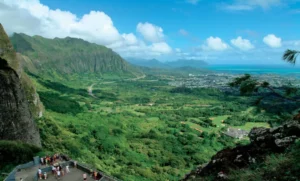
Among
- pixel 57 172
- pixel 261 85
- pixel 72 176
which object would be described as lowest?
pixel 72 176

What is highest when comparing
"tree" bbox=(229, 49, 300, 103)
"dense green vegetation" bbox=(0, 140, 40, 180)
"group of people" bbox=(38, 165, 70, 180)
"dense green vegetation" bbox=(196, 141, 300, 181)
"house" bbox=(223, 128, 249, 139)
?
"tree" bbox=(229, 49, 300, 103)

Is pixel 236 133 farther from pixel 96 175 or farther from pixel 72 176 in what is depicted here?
pixel 72 176

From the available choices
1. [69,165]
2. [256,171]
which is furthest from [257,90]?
[69,165]

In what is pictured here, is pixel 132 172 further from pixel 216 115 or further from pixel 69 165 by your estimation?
pixel 216 115

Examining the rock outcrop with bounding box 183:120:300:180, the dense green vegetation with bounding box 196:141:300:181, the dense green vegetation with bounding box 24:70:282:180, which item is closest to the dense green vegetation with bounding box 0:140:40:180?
the dense green vegetation with bounding box 24:70:282:180

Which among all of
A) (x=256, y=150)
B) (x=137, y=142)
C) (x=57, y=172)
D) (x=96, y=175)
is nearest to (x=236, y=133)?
(x=137, y=142)

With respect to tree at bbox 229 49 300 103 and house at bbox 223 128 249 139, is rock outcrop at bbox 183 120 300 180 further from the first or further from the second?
house at bbox 223 128 249 139

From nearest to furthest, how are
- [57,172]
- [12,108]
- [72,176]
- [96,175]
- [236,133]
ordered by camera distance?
[96,175] → [57,172] → [72,176] → [12,108] → [236,133]

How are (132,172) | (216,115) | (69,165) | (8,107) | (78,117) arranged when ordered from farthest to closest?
(216,115) < (78,117) < (132,172) < (8,107) < (69,165)
